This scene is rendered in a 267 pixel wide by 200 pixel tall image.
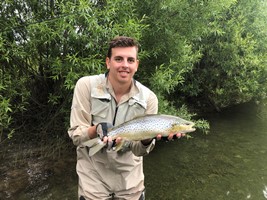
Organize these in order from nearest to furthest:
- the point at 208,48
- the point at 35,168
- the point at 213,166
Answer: the point at 35,168, the point at 213,166, the point at 208,48

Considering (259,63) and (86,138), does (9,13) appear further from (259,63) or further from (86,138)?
(259,63)

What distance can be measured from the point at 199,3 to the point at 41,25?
3.48 metres

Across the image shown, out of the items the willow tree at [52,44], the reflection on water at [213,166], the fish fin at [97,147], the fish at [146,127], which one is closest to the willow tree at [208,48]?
the willow tree at [52,44]

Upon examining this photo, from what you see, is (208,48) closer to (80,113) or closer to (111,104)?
(111,104)

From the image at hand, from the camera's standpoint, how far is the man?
2977 millimetres

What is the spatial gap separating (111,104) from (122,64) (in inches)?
17.1

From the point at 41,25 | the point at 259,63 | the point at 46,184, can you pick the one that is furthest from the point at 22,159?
the point at 259,63

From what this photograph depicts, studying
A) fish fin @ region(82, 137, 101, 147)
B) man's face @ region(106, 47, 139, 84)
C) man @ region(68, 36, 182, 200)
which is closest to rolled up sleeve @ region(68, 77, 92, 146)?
man @ region(68, 36, 182, 200)

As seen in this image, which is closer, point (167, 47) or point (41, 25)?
point (41, 25)

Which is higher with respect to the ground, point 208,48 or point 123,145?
point 208,48

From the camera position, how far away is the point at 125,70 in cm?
296

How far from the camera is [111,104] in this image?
10.0ft

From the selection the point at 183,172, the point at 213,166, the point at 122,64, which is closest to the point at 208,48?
the point at 213,166

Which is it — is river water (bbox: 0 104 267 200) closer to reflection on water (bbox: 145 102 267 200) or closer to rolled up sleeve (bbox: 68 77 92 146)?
reflection on water (bbox: 145 102 267 200)
